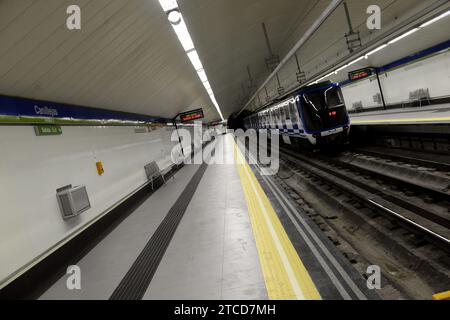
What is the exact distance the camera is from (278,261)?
3580 mm

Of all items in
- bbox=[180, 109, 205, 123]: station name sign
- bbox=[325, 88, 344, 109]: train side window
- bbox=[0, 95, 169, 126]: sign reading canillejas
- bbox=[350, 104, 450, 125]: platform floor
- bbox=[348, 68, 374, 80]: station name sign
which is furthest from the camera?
bbox=[348, 68, 374, 80]: station name sign

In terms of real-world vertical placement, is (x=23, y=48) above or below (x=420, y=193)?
above

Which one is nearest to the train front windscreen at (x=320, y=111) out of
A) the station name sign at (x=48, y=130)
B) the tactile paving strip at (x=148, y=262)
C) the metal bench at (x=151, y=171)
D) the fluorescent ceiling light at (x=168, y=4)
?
the metal bench at (x=151, y=171)

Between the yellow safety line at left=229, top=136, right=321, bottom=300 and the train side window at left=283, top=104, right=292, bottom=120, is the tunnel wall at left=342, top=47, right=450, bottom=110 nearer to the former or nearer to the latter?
the train side window at left=283, top=104, right=292, bottom=120

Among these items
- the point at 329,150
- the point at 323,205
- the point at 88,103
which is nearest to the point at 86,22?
the point at 88,103

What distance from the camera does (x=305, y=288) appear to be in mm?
2938

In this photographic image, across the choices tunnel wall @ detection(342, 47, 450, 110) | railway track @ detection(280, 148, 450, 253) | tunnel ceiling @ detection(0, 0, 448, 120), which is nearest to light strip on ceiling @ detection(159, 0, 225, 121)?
tunnel ceiling @ detection(0, 0, 448, 120)

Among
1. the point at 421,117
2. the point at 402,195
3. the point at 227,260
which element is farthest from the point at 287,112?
the point at 227,260

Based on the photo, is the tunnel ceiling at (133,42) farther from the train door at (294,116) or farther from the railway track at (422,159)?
the railway track at (422,159)

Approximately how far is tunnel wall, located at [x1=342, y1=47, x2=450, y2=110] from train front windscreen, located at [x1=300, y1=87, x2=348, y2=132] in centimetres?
736

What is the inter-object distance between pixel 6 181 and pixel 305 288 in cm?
395

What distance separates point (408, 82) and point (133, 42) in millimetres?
16943

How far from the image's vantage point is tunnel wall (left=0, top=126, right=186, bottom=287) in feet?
13.2
